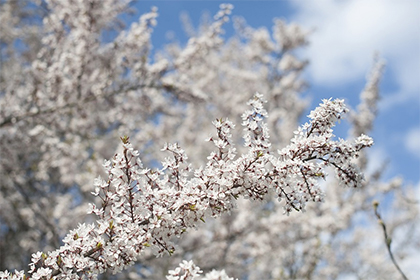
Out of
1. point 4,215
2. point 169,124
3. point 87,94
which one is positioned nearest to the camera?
point 87,94

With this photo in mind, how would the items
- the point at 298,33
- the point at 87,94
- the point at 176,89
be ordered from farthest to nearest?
the point at 298,33 < the point at 87,94 < the point at 176,89

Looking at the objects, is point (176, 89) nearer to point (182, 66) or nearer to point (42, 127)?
point (182, 66)

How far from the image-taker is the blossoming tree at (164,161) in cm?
244

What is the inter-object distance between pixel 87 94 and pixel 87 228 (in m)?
5.30

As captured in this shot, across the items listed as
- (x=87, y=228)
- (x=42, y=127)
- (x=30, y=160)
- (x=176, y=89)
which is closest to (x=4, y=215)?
(x=30, y=160)

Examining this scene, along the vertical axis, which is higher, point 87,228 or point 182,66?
point 182,66

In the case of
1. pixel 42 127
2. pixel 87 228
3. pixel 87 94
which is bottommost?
pixel 87 228

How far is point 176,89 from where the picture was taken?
684cm

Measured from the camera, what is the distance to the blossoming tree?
2.44 metres

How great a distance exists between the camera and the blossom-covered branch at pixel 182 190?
7.85 ft

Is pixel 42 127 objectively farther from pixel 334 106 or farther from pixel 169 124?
pixel 169 124

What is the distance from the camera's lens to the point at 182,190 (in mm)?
2514

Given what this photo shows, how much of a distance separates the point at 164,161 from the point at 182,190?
251 mm

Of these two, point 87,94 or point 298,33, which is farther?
point 298,33
